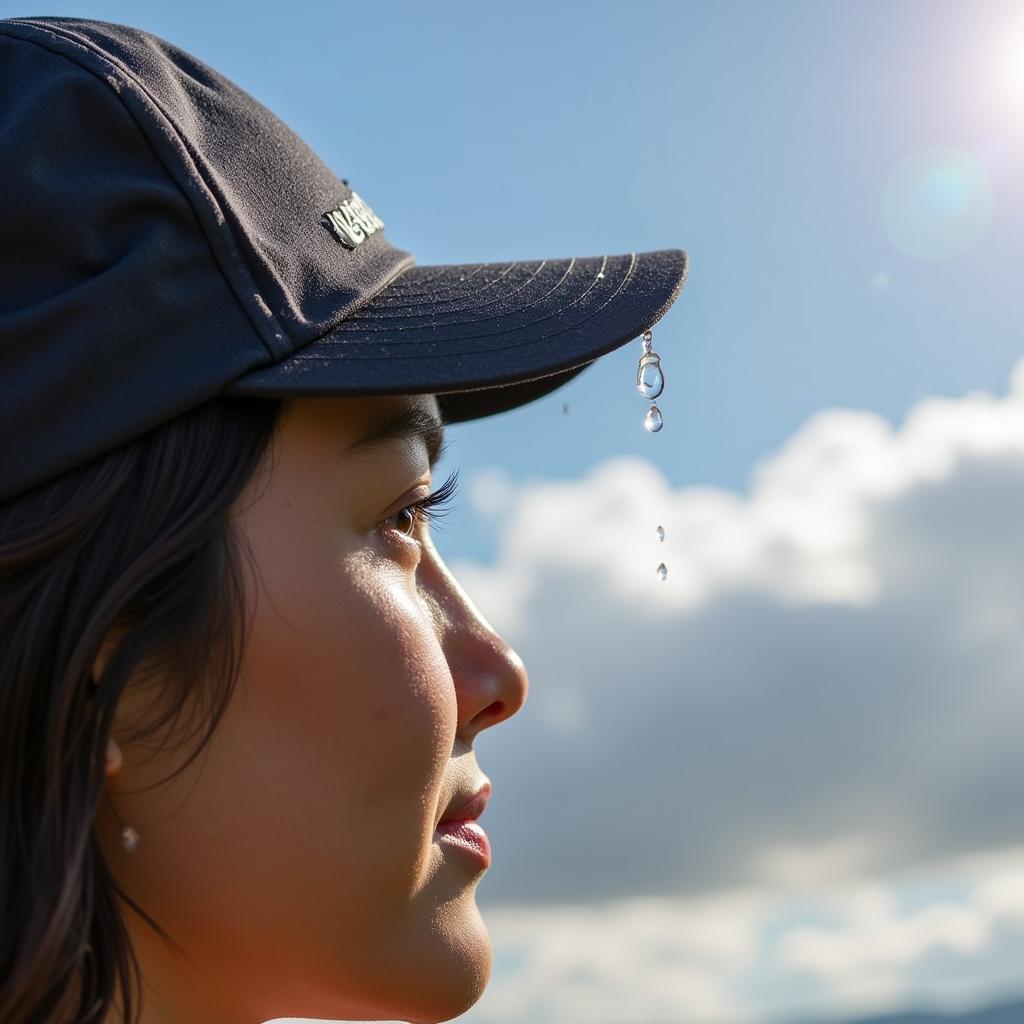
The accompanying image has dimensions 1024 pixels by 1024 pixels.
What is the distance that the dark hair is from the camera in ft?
4.90

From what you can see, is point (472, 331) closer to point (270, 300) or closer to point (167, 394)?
point (270, 300)

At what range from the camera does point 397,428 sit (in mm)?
1783

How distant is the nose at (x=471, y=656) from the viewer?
1854 millimetres

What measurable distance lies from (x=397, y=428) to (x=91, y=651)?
19.4 inches

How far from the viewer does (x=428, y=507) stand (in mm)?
1907

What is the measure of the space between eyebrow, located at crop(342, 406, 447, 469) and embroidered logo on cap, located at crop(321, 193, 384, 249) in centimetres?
26

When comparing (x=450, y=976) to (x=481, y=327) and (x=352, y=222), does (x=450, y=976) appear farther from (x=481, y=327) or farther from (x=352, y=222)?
(x=352, y=222)

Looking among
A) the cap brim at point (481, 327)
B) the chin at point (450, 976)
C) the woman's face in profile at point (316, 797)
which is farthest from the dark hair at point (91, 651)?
the chin at point (450, 976)

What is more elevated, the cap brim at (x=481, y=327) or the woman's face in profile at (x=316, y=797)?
the cap brim at (x=481, y=327)

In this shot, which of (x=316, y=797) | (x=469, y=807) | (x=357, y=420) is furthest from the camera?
(x=469, y=807)

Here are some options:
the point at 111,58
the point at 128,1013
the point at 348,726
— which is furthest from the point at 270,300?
the point at 128,1013

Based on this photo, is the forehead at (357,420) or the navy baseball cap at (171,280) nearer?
the navy baseball cap at (171,280)

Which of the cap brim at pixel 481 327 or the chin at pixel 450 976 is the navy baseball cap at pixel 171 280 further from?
the chin at pixel 450 976

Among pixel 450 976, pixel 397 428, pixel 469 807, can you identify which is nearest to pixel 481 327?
pixel 397 428
